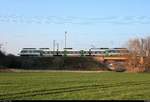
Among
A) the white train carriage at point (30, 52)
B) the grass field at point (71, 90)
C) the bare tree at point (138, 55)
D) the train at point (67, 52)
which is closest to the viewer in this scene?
the grass field at point (71, 90)

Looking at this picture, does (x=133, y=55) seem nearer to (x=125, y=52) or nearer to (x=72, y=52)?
(x=125, y=52)

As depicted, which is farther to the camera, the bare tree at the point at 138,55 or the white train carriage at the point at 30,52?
the white train carriage at the point at 30,52

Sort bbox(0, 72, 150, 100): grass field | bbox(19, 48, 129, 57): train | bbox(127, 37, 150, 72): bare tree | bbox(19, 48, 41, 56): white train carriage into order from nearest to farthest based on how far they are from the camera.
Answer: bbox(0, 72, 150, 100): grass field < bbox(127, 37, 150, 72): bare tree < bbox(19, 48, 129, 57): train < bbox(19, 48, 41, 56): white train carriage

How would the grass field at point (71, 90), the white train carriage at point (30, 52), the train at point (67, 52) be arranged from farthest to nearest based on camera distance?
the white train carriage at point (30, 52) < the train at point (67, 52) < the grass field at point (71, 90)

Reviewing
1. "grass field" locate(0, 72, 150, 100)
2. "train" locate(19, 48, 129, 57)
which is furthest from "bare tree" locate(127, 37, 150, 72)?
"grass field" locate(0, 72, 150, 100)

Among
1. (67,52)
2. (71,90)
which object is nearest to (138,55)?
(67,52)

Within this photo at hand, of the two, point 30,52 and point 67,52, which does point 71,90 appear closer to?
point 30,52

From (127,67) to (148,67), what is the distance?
5.55 meters

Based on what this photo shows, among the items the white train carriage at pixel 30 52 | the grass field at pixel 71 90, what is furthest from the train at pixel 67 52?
the grass field at pixel 71 90

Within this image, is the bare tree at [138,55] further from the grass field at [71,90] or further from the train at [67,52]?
the grass field at [71,90]

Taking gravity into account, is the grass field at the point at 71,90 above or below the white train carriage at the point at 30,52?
below

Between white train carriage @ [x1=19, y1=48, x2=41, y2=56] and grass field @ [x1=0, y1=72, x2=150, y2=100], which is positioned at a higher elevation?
white train carriage @ [x1=19, y1=48, x2=41, y2=56]

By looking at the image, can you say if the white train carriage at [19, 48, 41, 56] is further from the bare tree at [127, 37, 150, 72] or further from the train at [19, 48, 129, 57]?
the bare tree at [127, 37, 150, 72]

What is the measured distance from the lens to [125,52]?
128 m
